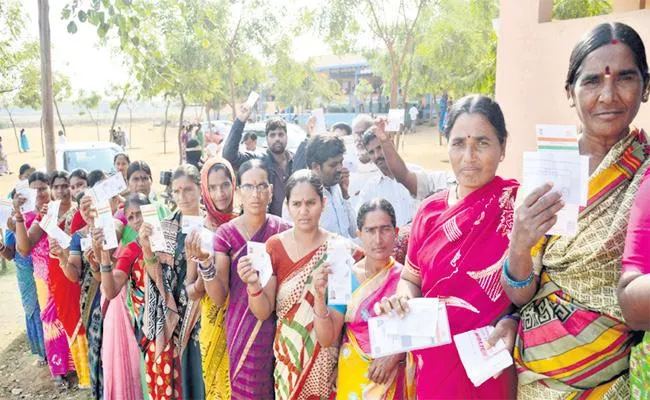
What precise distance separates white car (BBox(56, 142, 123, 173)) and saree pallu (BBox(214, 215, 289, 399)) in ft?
25.2

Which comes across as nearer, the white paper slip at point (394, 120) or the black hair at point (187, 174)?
the black hair at point (187, 174)

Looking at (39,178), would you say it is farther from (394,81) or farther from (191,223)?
(394,81)

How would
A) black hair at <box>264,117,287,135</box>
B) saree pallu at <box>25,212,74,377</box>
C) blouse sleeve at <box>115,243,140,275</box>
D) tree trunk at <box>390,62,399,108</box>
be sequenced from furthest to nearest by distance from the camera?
1. tree trunk at <box>390,62,399,108</box>
2. black hair at <box>264,117,287,135</box>
3. saree pallu at <box>25,212,74,377</box>
4. blouse sleeve at <box>115,243,140,275</box>

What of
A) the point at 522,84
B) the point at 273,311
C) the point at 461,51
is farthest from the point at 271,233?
the point at 461,51

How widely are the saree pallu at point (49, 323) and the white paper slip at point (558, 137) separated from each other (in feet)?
14.9

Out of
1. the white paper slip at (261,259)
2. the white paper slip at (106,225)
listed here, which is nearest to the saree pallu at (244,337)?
the white paper slip at (261,259)

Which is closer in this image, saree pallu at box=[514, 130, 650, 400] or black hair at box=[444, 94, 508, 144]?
saree pallu at box=[514, 130, 650, 400]

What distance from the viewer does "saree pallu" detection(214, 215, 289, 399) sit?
2.75 metres

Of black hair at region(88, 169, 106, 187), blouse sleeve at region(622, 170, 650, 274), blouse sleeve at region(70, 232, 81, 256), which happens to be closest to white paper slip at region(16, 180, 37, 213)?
black hair at region(88, 169, 106, 187)

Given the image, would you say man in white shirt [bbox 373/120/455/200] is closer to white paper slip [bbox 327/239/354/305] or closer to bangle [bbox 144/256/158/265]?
white paper slip [bbox 327/239/354/305]

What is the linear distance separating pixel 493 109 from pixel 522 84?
7.50 ft

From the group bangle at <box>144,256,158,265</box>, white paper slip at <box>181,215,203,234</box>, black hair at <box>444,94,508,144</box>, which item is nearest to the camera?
black hair at <box>444,94,508,144</box>

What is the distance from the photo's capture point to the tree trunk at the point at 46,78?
5.14 meters

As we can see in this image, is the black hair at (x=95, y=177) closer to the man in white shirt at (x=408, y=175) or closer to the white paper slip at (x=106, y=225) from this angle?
the white paper slip at (x=106, y=225)
